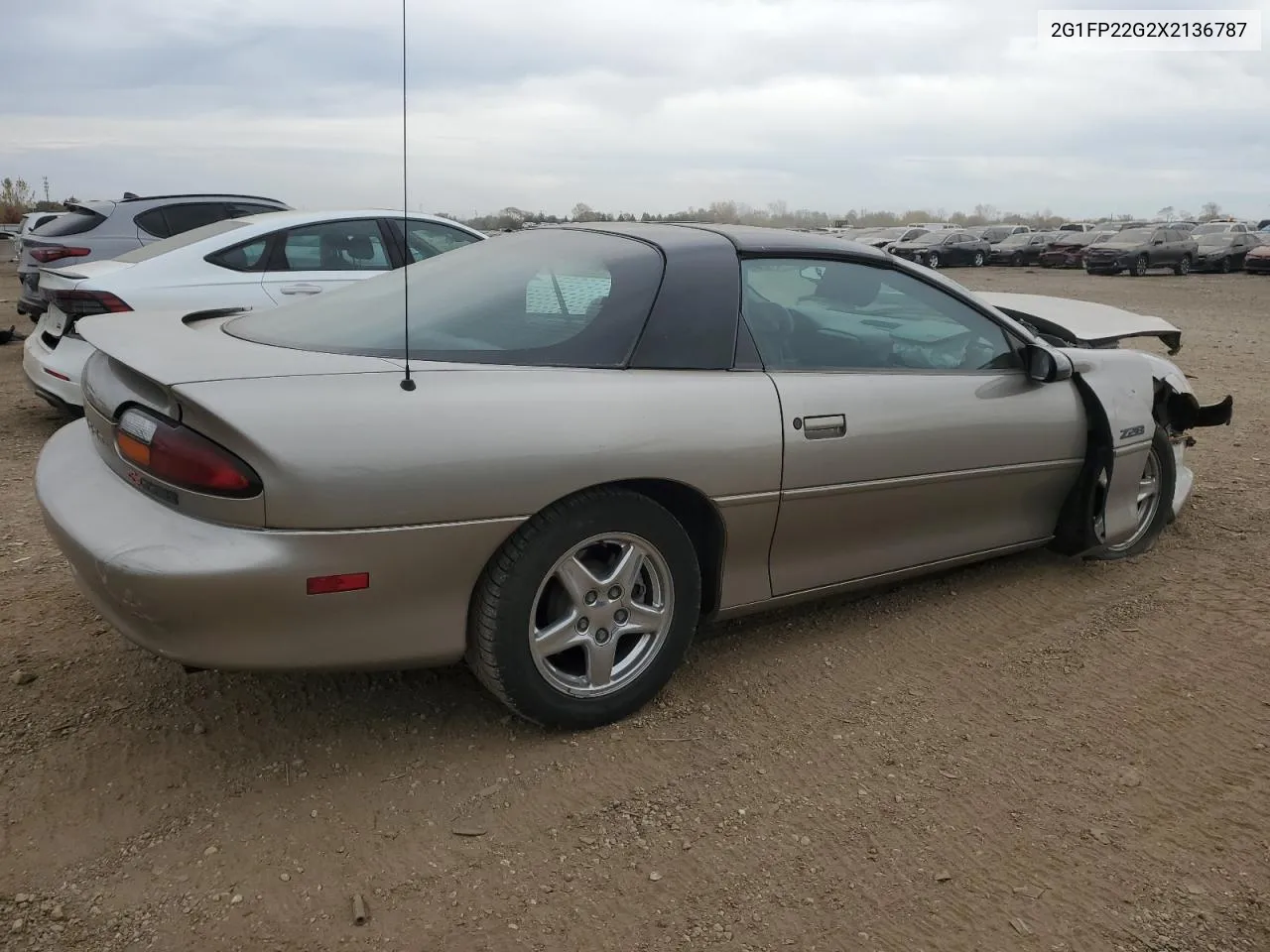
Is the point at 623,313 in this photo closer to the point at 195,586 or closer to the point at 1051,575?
the point at 195,586

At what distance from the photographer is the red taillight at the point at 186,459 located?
2396 mm

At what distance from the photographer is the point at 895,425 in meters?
3.41

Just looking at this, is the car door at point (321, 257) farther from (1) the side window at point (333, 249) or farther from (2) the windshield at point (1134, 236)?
(2) the windshield at point (1134, 236)

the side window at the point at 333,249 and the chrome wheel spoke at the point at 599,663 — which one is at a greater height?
the side window at the point at 333,249

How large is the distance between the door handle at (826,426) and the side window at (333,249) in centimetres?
475

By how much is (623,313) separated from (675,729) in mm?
1211

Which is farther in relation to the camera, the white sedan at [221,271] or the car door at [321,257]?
the car door at [321,257]

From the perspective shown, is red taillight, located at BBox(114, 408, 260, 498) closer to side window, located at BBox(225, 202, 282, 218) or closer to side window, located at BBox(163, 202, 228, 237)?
side window, located at BBox(163, 202, 228, 237)

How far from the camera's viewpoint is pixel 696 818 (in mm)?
2580

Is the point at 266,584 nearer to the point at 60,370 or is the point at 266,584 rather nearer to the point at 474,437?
the point at 474,437

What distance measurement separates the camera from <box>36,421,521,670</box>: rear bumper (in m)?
2.39

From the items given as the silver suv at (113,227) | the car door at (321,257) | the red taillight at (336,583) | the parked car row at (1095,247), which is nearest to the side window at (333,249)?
the car door at (321,257)

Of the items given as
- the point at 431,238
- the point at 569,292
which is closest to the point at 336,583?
the point at 569,292

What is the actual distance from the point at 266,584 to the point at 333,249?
518cm
